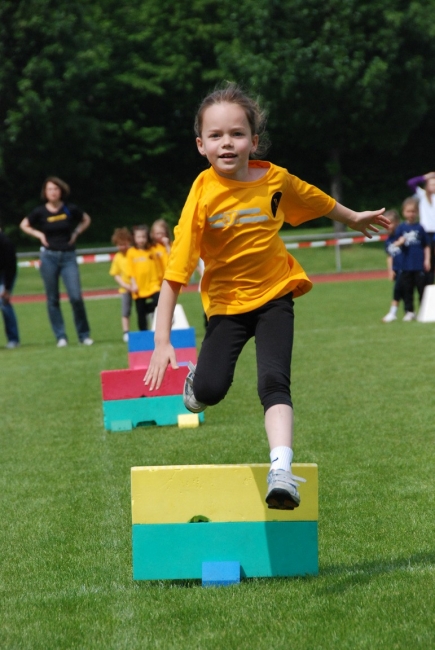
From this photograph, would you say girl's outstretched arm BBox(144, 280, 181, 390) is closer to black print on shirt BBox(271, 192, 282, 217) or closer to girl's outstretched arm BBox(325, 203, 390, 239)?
black print on shirt BBox(271, 192, 282, 217)

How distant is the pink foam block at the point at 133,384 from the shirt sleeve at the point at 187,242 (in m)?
3.83

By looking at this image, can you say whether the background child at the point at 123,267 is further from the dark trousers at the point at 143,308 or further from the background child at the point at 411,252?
the background child at the point at 411,252

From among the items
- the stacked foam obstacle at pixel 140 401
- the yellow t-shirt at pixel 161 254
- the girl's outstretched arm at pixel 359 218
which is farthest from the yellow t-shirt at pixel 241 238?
the yellow t-shirt at pixel 161 254

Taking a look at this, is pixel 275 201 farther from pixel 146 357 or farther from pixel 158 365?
pixel 146 357

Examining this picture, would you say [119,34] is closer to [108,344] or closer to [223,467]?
[108,344]

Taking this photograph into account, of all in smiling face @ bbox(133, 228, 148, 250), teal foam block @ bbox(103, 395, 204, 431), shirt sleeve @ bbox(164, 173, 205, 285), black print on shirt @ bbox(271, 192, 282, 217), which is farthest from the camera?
smiling face @ bbox(133, 228, 148, 250)

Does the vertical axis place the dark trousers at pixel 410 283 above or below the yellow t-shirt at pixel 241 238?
below

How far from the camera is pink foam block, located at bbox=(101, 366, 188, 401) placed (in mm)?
8633

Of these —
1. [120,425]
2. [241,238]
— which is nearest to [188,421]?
[120,425]

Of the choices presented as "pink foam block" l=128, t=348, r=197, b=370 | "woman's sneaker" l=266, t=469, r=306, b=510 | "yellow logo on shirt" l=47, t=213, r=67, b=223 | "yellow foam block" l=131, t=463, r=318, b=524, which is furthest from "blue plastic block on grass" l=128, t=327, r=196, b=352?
"yellow logo on shirt" l=47, t=213, r=67, b=223

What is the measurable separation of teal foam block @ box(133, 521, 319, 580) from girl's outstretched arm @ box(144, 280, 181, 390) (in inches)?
25.7

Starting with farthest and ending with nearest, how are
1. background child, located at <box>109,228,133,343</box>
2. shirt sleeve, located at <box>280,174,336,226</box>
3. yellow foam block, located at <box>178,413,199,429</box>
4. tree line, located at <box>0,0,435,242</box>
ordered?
tree line, located at <box>0,0,435,242</box>, background child, located at <box>109,228,133,343</box>, yellow foam block, located at <box>178,413,199,429</box>, shirt sleeve, located at <box>280,174,336,226</box>

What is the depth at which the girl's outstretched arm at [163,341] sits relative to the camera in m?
4.51

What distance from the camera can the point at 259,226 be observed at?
5004mm
